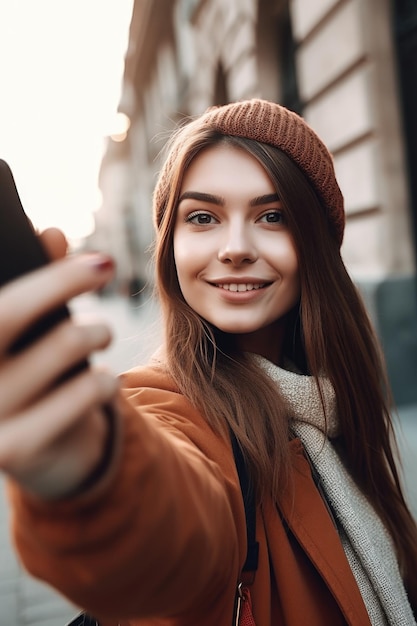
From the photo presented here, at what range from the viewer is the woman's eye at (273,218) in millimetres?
1549

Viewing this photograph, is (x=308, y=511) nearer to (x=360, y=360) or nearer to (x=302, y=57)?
(x=360, y=360)

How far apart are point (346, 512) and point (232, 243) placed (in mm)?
790

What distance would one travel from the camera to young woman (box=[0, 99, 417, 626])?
0.58m

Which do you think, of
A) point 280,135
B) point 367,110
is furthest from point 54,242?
point 367,110

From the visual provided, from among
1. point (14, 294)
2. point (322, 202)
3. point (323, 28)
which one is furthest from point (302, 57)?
point (14, 294)

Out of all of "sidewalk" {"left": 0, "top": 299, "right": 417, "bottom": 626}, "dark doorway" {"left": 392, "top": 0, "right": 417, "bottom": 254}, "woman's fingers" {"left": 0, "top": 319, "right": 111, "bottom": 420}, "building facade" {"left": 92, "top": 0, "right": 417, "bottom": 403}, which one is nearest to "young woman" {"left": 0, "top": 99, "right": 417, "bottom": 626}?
Answer: "woman's fingers" {"left": 0, "top": 319, "right": 111, "bottom": 420}

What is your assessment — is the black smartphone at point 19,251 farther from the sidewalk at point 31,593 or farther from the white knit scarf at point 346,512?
the sidewalk at point 31,593

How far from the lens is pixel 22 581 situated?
117 inches

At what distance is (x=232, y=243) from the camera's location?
146cm

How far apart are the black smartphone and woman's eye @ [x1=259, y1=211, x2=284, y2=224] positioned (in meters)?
1.00

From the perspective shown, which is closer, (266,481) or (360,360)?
(266,481)

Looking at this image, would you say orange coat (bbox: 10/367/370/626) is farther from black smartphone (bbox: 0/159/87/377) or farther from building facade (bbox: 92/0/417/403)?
building facade (bbox: 92/0/417/403)

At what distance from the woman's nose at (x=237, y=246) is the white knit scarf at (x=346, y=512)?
0.32 metres

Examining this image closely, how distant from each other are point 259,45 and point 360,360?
6098mm
